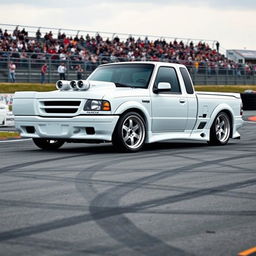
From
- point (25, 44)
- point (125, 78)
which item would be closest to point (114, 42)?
point (25, 44)

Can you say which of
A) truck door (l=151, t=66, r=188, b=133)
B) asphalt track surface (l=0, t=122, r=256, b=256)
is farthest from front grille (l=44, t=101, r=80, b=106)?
truck door (l=151, t=66, r=188, b=133)

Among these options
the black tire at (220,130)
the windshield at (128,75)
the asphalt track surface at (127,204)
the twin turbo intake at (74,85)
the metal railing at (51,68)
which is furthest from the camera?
the metal railing at (51,68)

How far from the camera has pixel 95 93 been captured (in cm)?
1223

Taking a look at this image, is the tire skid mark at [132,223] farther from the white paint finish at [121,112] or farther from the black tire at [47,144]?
the black tire at [47,144]

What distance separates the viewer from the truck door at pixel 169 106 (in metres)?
13.1

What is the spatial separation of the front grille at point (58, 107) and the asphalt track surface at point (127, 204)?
87 centimetres

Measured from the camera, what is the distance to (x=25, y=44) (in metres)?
36.6

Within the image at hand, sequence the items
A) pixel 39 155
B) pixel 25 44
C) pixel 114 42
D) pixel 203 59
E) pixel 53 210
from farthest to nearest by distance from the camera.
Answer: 1. pixel 203 59
2. pixel 114 42
3. pixel 25 44
4. pixel 39 155
5. pixel 53 210

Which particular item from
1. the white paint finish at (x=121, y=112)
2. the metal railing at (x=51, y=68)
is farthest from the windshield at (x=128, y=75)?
the metal railing at (x=51, y=68)

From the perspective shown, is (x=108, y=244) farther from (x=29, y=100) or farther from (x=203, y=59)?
(x=203, y=59)

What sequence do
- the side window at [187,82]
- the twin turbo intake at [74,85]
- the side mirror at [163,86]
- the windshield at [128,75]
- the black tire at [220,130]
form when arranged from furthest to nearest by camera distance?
the black tire at [220,130]
the side window at [187,82]
the windshield at [128,75]
the side mirror at [163,86]
the twin turbo intake at [74,85]

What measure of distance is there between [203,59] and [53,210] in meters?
41.4

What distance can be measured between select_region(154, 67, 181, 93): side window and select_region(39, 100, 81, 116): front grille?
6.47 ft

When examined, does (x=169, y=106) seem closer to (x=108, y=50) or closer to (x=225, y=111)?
(x=225, y=111)
